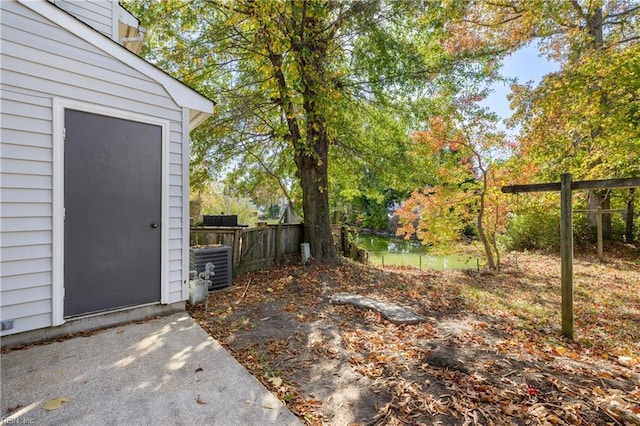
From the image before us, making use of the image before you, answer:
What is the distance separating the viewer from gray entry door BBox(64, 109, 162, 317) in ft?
9.27

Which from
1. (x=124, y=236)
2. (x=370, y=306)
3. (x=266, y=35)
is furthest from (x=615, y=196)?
(x=124, y=236)

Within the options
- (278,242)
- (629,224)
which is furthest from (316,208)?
(629,224)

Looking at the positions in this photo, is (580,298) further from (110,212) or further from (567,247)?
(110,212)

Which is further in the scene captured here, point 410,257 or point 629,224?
point 410,257

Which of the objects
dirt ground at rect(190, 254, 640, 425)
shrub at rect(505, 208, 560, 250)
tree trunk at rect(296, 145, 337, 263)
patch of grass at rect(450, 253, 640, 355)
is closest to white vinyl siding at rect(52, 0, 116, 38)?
tree trunk at rect(296, 145, 337, 263)

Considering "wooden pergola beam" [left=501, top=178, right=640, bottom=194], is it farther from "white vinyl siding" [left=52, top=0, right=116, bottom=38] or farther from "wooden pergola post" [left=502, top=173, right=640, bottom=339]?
"white vinyl siding" [left=52, top=0, right=116, bottom=38]

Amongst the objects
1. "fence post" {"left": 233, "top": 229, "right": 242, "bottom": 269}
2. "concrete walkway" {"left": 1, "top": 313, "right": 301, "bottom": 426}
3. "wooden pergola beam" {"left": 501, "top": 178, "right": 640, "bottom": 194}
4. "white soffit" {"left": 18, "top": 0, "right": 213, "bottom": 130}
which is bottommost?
"concrete walkway" {"left": 1, "top": 313, "right": 301, "bottom": 426}

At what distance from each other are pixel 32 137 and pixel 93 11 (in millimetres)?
2303

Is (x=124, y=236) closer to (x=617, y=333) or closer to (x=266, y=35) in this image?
(x=266, y=35)

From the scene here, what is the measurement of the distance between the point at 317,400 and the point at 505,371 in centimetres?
152

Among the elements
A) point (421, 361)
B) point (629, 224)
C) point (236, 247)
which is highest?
point (629, 224)

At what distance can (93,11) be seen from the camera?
3.86 meters

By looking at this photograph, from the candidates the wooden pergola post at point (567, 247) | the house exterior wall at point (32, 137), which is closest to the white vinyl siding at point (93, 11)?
the house exterior wall at point (32, 137)

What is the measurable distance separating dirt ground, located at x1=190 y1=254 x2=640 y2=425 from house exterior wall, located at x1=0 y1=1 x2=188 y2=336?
1.58 meters
